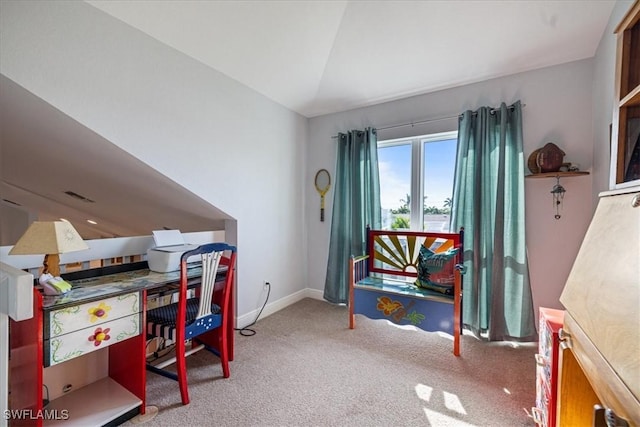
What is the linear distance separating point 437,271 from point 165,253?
212 cm

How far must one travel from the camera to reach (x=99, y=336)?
4.52 ft

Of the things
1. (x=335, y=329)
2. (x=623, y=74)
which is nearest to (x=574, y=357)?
(x=623, y=74)

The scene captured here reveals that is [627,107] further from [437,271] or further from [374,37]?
[374,37]

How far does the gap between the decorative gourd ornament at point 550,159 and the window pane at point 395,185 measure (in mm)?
1126

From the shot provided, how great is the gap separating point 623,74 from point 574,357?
1077mm

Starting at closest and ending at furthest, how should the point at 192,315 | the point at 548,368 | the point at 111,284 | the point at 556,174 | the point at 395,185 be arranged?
the point at 548,368, the point at 111,284, the point at 192,315, the point at 556,174, the point at 395,185

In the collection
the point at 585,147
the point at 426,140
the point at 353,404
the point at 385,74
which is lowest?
the point at 353,404

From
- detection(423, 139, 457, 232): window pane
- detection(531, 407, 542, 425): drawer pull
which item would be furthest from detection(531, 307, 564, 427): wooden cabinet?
detection(423, 139, 457, 232): window pane

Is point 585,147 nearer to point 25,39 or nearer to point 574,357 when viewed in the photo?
point 574,357

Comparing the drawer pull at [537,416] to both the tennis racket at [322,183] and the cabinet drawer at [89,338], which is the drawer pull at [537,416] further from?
the tennis racket at [322,183]

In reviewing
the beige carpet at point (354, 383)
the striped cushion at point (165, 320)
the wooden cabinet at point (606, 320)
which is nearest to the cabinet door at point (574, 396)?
the wooden cabinet at point (606, 320)

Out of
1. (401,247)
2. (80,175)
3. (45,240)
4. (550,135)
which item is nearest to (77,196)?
(80,175)

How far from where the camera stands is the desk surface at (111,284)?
129 centimetres

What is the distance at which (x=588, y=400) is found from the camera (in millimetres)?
1042
